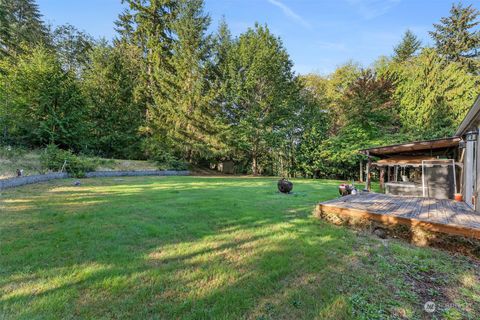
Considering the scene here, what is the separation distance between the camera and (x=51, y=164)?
10.3m

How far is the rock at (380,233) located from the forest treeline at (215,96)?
1165 cm

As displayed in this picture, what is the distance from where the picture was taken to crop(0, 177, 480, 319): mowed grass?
190cm

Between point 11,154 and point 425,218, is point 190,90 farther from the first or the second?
point 425,218

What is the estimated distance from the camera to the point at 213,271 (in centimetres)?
250

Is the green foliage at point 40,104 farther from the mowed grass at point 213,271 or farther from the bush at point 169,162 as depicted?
the mowed grass at point 213,271

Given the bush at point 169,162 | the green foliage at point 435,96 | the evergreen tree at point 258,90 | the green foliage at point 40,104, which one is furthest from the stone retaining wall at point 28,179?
the green foliage at point 435,96

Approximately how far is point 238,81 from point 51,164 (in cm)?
1326

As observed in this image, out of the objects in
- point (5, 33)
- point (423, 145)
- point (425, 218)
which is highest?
point (5, 33)

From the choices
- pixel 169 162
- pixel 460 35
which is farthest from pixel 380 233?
pixel 460 35

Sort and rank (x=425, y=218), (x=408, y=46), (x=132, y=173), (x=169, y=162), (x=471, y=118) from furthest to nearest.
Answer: (x=408, y=46) → (x=169, y=162) → (x=132, y=173) → (x=471, y=118) → (x=425, y=218)

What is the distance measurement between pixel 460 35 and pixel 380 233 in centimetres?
2200

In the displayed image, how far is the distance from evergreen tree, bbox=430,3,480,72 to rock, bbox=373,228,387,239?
20.1 meters

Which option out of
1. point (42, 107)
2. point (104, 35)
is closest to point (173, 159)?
point (42, 107)

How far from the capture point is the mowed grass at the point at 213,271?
74.7 inches
